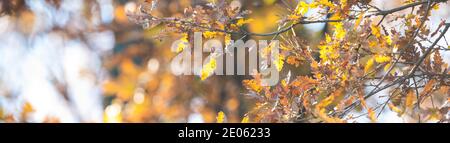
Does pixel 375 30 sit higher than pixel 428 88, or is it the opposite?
pixel 375 30

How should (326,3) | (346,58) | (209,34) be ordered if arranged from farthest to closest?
1. (209,34)
2. (326,3)
3. (346,58)

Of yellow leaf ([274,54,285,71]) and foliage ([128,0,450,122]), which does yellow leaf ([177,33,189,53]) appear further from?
yellow leaf ([274,54,285,71])

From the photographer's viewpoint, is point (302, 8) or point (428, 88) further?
point (302, 8)

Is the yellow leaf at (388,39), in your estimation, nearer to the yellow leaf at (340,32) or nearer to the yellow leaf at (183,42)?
the yellow leaf at (340,32)

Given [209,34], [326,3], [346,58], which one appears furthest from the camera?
[209,34]

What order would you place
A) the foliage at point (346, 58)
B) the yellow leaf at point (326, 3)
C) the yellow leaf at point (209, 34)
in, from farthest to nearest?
the yellow leaf at point (209, 34)
the yellow leaf at point (326, 3)
the foliage at point (346, 58)

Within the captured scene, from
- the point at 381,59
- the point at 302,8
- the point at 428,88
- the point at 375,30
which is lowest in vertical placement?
the point at 428,88

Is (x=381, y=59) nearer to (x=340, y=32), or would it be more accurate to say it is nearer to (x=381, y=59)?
(x=381, y=59)

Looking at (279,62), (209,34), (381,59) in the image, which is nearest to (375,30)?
(381,59)

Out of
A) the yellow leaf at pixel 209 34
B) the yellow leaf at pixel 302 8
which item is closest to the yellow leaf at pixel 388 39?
Result: the yellow leaf at pixel 302 8

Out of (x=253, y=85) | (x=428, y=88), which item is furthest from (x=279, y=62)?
(x=428, y=88)

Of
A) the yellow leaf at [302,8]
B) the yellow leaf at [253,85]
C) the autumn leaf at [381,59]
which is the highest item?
the yellow leaf at [302,8]
